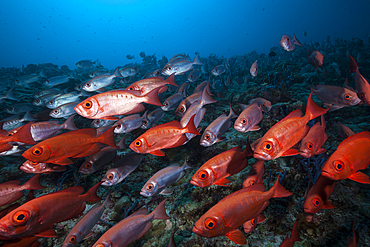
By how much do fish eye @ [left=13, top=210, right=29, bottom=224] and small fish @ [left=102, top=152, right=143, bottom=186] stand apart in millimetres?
1218

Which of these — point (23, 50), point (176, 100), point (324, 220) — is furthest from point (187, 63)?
point (23, 50)

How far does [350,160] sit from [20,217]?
143 inches

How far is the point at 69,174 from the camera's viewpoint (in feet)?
13.7

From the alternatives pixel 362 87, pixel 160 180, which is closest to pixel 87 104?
pixel 160 180

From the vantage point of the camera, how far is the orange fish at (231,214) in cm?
161

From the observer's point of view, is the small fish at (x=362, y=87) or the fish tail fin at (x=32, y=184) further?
the small fish at (x=362, y=87)

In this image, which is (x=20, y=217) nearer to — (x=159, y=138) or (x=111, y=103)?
(x=111, y=103)

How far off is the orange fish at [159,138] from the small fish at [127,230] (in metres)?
0.90

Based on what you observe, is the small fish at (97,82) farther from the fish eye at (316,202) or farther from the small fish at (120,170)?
the fish eye at (316,202)

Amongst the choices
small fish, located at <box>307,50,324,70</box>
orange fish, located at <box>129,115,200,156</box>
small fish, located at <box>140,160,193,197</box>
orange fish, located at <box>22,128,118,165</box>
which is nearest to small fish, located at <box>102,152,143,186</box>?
small fish, located at <box>140,160,193,197</box>

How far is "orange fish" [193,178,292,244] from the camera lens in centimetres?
161

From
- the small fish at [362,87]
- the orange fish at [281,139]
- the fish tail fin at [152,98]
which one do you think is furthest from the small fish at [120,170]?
the small fish at [362,87]

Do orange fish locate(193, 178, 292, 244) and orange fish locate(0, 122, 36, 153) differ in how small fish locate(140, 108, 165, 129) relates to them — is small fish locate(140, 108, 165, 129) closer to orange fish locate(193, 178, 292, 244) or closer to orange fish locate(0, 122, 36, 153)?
orange fish locate(0, 122, 36, 153)

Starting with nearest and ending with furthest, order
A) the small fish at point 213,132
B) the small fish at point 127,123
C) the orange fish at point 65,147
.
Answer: the orange fish at point 65,147 < the small fish at point 213,132 < the small fish at point 127,123
